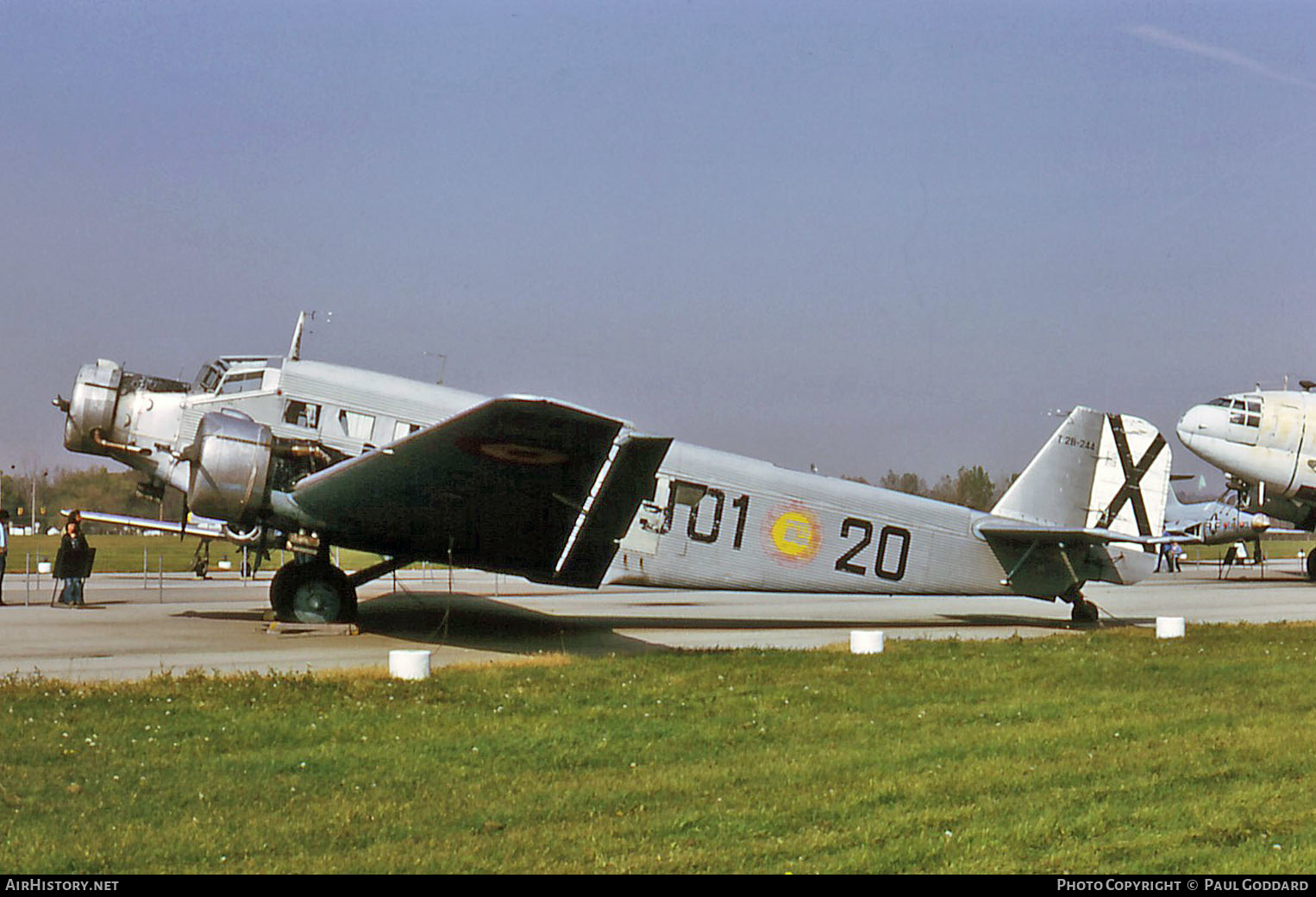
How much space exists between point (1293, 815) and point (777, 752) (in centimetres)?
274

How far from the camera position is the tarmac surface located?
11.2 meters

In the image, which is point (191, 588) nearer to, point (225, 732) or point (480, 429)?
point (480, 429)

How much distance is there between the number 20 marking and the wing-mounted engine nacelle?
9.36 metres

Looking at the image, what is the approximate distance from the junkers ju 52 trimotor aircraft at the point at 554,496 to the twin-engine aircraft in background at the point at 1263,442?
13.0 m

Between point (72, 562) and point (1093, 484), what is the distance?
48.6ft

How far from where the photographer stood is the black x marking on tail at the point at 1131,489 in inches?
615

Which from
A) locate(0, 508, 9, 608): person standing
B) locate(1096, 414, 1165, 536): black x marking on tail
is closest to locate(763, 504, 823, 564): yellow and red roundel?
locate(1096, 414, 1165, 536): black x marking on tail

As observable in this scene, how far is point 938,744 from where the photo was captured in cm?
717

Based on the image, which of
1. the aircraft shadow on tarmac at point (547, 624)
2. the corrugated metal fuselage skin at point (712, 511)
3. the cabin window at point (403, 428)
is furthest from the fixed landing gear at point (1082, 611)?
the cabin window at point (403, 428)

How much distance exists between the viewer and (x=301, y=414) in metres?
13.6

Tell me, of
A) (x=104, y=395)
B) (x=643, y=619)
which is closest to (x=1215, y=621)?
(x=643, y=619)

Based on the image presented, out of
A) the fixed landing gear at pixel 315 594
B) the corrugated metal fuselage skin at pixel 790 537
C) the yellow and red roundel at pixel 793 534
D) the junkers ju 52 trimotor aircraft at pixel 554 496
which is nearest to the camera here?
the junkers ju 52 trimotor aircraft at pixel 554 496

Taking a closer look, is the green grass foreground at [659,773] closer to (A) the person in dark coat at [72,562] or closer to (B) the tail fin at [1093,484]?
(B) the tail fin at [1093,484]
